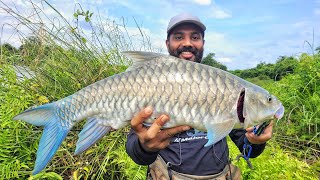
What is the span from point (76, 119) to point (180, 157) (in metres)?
0.62

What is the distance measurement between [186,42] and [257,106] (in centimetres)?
91

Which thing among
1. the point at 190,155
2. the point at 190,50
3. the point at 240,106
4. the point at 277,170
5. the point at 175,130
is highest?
the point at 190,50

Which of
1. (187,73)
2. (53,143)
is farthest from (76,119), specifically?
(187,73)

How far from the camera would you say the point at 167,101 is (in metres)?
1.66

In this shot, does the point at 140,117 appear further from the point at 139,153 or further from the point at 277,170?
the point at 277,170

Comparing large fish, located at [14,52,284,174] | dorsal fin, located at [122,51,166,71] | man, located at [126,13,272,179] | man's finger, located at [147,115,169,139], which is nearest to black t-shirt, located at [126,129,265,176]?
man, located at [126,13,272,179]

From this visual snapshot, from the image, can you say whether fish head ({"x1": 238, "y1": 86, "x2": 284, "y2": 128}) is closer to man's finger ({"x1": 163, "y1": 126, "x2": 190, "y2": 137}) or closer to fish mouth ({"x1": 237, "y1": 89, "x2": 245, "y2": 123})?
fish mouth ({"x1": 237, "y1": 89, "x2": 245, "y2": 123})

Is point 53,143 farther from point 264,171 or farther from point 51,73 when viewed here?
point 51,73

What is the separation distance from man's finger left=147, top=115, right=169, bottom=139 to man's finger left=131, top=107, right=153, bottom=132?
0.05 metres

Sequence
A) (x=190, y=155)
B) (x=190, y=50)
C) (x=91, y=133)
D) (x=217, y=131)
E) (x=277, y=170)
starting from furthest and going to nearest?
1. (x=277, y=170)
2. (x=190, y=50)
3. (x=190, y=155)
4. (x=91, y=133)
5. (x=217, y=131)


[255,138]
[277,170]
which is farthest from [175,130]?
[277,170]


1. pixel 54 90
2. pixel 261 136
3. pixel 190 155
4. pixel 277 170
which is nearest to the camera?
Result: pixel 261 136

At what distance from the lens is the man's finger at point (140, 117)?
65.9 inches

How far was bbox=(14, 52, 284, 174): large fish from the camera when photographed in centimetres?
166
